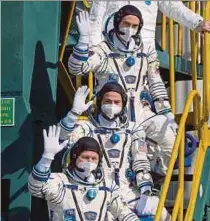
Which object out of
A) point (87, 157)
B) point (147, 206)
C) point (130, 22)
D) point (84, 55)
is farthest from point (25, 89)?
point (147, 206)

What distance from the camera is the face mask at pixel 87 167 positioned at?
5234 mm

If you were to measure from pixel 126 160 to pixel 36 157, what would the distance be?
2.29ft

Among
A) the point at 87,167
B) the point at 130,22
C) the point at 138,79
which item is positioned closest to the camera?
the point at 87,167

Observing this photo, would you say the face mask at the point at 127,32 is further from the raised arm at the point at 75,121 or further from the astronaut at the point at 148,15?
the raised arm at the point at 75,121

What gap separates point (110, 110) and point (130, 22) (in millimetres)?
680

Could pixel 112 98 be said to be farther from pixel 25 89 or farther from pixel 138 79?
pixel 25 89

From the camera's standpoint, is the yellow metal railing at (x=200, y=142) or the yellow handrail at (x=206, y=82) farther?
the yellow handrail at (x=206, y=82)

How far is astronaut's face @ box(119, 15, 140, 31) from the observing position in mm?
5871

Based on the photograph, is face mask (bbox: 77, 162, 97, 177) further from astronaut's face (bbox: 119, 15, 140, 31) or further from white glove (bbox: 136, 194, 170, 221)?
astronaut's face (bbox: 119, 15, 140, 31)

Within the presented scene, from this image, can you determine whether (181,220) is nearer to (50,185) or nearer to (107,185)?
(107,185)

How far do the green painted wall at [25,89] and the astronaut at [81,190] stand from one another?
0.61m

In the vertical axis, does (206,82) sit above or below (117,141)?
above

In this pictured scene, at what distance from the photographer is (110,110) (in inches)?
221

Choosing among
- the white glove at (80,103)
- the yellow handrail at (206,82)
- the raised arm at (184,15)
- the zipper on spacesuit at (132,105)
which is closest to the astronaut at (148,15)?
the raised arm at (184,15)
